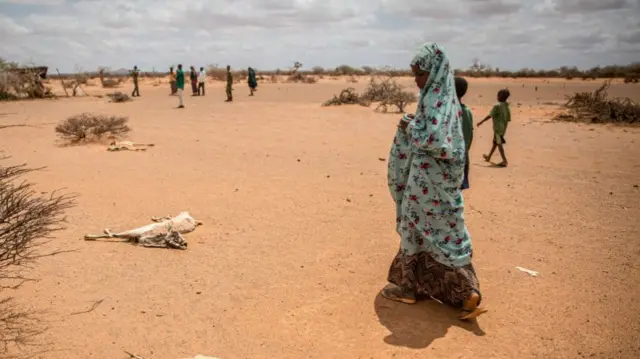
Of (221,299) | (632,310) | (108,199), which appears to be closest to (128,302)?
(221,299)

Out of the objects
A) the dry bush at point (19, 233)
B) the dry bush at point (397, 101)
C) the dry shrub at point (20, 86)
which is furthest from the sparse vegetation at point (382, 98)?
the dry bush at point (19, 233)

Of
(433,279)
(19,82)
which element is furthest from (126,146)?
(19,82)

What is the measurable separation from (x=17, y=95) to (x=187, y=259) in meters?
26.2

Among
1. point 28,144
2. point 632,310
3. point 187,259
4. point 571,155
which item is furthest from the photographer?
point 28,144

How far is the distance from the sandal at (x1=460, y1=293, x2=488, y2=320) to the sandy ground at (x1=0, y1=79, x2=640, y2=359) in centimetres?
10

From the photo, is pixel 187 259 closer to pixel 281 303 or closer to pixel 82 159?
pixel 281 303

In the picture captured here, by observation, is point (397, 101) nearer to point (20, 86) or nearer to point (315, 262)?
point (315, 262)

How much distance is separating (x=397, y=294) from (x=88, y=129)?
10011 millimetres

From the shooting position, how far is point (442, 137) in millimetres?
3398

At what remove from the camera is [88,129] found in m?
11.6

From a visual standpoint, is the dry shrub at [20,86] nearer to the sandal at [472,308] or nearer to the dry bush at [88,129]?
the dry bush at [88,129]

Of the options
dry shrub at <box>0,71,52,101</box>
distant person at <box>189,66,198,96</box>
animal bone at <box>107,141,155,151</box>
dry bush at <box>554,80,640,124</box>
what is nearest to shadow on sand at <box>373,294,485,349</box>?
animal bone at <box>107,141,155,151</box>

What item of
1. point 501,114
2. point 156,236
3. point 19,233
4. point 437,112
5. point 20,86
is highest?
point 437,112

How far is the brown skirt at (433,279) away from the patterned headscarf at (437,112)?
0.87 metres
